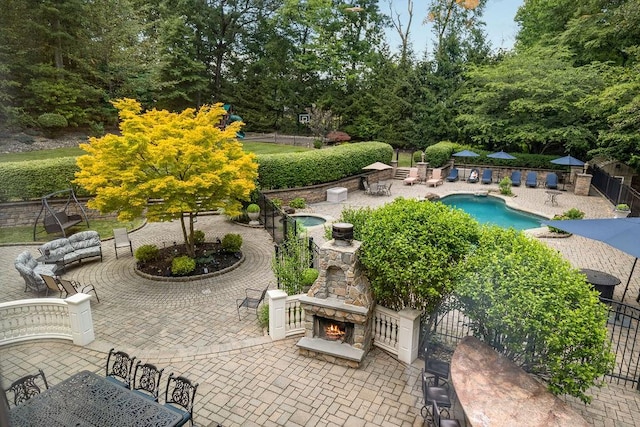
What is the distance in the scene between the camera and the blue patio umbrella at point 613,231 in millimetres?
8193

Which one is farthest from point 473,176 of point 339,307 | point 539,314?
point 539,314

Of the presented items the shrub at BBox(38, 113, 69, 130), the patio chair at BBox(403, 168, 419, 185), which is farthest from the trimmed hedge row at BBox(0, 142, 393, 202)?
the patio chair at BBox(403, 168, 419, 185)

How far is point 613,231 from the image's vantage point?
28.9 feet

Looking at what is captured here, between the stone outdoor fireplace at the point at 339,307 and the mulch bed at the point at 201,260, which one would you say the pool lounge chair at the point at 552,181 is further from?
the stone outdoor fireplace at the point at 339,307

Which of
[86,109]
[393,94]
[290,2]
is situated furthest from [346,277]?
[290,2]

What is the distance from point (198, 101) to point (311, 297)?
34.7 m

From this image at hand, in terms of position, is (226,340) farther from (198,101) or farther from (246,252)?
(198,101)

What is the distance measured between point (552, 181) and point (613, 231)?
1796cm

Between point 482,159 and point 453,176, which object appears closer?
point 453,176

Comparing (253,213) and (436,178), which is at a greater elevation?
(436,178)

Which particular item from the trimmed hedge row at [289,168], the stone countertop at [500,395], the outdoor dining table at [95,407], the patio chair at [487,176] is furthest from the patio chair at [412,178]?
the outdoor dining table at [95,407]

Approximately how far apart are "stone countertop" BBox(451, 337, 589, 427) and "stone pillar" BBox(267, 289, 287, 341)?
378 cm

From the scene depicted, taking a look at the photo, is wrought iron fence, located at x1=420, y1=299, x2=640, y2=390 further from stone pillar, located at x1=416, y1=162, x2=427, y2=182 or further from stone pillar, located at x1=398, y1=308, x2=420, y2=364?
stone pillar, located at x1=416, y1=162, x2=427, y2=182

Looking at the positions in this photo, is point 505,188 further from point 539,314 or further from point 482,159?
point 539,314
